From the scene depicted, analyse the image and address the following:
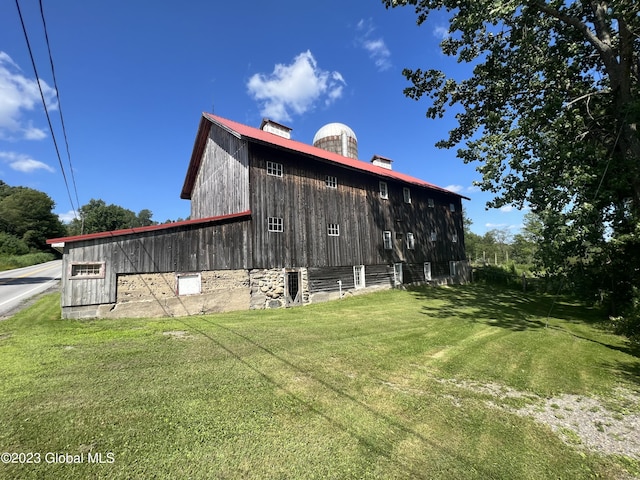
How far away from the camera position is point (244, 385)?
6.09 meters

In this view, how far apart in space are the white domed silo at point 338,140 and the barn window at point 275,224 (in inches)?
546

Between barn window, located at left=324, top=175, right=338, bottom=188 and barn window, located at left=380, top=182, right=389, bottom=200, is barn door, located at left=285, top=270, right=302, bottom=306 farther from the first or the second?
barn window, located at left=380, top=182, right=389, bottom=200

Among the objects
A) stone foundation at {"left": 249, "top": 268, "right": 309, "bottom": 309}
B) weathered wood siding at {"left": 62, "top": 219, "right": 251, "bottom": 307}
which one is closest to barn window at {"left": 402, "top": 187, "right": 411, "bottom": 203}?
stone foundation at {"left": 249, "top": 268, "right": 309, "bottom": 309}

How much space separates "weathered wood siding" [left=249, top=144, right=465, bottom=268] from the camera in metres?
16.6

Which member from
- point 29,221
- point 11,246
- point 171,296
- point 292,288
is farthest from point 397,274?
point 29,221

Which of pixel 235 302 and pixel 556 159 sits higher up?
pixel 556 159

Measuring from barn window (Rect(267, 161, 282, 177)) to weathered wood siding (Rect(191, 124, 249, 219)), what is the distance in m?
1.36

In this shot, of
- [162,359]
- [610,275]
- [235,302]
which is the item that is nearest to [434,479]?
[162,359]

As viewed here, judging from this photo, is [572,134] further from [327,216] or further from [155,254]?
[155,254]

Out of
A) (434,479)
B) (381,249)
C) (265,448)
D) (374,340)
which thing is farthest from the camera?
(381,249)

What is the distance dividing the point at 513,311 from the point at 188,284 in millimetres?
17560

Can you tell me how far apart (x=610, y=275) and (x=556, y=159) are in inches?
251

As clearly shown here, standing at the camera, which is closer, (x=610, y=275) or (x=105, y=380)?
(x=105, y=380)

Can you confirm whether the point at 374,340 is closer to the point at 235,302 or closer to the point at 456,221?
the point at 235,302
